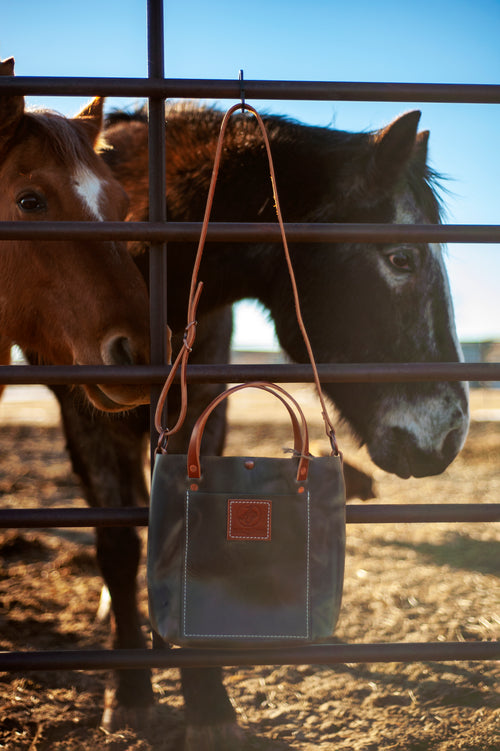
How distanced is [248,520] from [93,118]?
6.14 feet

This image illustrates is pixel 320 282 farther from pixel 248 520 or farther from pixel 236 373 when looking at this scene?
pixel 248 520

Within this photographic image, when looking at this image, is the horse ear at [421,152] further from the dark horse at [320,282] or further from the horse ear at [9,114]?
the horse ear at [9,114]

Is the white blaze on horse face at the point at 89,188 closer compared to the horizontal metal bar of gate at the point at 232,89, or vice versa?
the horizontal metal bar of gate at the point at 232,89

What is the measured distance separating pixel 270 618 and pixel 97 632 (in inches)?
79.4

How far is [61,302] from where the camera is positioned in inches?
71.9

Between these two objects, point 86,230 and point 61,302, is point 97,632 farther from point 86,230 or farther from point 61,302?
point 86,230

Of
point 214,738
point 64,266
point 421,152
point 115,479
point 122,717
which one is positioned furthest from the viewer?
point 115,479

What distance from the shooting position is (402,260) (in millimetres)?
2146

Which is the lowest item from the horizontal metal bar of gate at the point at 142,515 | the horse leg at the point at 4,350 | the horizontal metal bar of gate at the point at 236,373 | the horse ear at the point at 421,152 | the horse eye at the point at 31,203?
the horizontal metal bar of gate at the point at 142,515

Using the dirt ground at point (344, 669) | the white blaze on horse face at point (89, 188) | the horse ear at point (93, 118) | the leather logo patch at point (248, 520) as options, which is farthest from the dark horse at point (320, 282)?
the leather logo patch at point (248, 520)

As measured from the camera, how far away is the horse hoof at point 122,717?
2.09 m

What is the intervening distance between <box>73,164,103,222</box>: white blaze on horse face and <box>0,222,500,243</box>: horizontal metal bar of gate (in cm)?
49

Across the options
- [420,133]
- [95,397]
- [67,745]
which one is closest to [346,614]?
[67,745]

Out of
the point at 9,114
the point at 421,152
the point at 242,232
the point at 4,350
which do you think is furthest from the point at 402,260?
the point at 4,350
